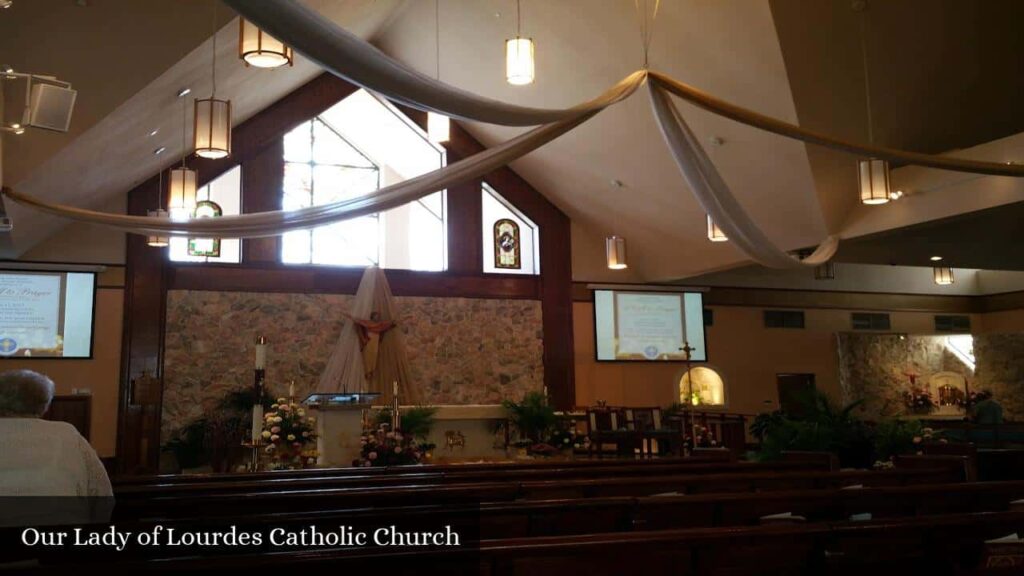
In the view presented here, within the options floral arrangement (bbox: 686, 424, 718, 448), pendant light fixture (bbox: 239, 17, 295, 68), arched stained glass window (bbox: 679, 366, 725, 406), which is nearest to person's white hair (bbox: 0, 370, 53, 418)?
pendant light fixture (bbox: 239, 17, 295, 68)

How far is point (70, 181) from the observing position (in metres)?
8.84

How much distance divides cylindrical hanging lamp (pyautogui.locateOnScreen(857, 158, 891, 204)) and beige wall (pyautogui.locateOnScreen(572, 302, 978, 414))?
19.9 ft

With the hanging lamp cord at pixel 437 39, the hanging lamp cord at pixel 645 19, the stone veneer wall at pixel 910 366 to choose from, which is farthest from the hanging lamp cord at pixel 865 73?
the stone veneer wall at pixel 910 366

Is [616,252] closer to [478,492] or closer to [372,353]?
[372,353]

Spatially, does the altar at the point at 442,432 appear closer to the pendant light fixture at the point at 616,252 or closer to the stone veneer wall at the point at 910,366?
the pendant light fixture at the point at 616,252

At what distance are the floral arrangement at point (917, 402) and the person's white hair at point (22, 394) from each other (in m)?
15.9

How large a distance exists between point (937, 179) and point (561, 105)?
453cm

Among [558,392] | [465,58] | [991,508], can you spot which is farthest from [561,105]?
[991,508]

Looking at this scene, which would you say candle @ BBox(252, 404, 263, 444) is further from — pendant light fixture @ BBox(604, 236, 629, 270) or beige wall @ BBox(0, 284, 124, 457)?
pendant light fixture @ BBox(604, 236, 629, 270)

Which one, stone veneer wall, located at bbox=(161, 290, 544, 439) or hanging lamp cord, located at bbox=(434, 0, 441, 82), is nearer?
hanging lamp cord, located at bbox=(434, 0, 441, 82)

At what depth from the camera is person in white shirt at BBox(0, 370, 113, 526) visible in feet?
9.40

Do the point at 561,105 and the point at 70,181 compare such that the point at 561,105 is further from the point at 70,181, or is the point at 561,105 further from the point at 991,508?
the point at 991,508

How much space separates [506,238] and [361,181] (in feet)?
7.73

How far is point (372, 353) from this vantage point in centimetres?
1075
